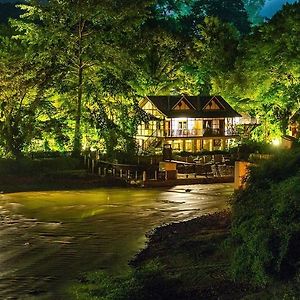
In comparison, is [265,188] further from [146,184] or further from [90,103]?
[90,103]

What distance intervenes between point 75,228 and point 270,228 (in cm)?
1437

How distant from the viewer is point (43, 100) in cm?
5169

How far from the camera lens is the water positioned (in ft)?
59.7

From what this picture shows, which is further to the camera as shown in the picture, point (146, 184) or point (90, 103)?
point (90, 103)

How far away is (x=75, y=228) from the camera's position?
1041 inches

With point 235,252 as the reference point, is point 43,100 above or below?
above

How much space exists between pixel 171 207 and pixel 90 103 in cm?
2185

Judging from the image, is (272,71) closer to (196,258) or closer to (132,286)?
(196,258)

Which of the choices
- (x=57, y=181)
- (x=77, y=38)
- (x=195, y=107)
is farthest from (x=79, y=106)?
(x=195, y=107)

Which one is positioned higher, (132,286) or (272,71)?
(272,71)

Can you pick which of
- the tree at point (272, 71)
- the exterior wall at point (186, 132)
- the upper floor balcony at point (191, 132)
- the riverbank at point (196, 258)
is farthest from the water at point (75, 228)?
the tree at point (272, 71)

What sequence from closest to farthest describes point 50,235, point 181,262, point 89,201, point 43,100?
point 181,262
point 50,235
point 89,201
point 43,100

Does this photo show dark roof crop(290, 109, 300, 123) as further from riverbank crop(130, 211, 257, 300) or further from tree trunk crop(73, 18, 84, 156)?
riverbank crop(130, 211, 257, 300)

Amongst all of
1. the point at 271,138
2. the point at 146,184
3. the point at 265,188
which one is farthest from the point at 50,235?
the point at 271,138
